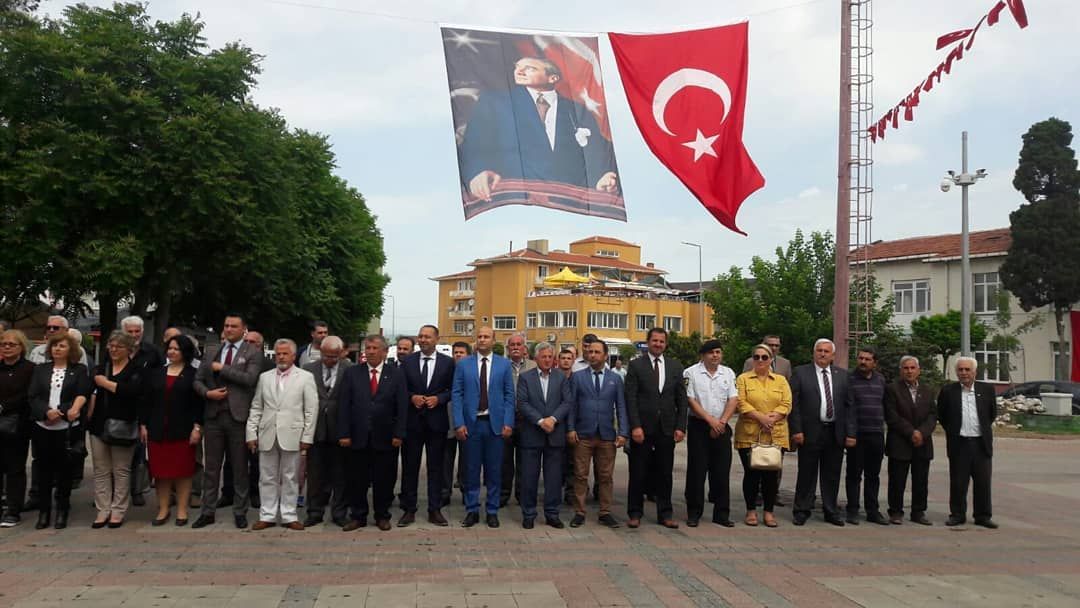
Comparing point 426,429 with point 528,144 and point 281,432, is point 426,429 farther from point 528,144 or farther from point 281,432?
point 528,144

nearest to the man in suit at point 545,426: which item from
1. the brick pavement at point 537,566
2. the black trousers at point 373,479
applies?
the brick pavement at point 537,566

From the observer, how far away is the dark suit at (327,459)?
905cm

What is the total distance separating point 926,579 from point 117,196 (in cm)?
2007

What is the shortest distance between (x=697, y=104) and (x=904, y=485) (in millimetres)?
4755

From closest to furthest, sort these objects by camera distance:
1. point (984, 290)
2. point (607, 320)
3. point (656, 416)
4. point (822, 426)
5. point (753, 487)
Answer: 1. point (656, 416)
2. point (753, 487)
3. point (822, 426)
4. point (984, 290)
5. point (607, 320)

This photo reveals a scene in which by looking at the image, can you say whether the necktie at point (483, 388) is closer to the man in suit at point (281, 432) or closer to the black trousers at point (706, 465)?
the man in suit at point (281, 432)

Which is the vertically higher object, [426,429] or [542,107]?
[542,107]

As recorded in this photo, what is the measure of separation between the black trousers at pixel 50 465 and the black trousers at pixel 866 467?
7983 millimetres

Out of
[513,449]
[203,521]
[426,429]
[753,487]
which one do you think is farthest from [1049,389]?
[203,521]

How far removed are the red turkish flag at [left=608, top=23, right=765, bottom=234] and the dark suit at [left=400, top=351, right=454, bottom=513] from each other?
3.34 m

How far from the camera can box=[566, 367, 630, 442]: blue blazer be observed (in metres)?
9.27

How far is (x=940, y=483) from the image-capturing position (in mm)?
13359

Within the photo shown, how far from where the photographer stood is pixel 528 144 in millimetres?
8836

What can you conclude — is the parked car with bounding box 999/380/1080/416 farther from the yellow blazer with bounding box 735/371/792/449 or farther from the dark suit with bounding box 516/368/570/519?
the dark suit with bounding box 516/368/570/519
